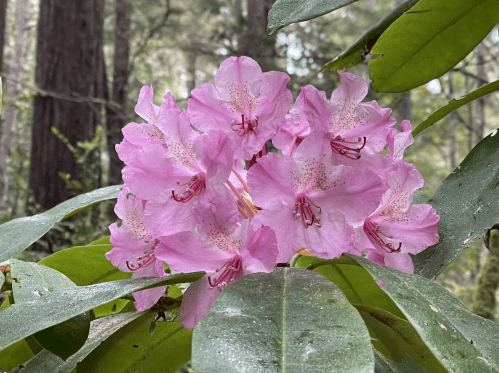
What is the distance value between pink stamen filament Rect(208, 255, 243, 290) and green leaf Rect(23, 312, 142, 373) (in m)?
0.14

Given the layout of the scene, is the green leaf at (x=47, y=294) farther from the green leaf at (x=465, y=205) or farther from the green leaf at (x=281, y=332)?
the green leaf at (x=465, y=205)

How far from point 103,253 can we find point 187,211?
0.90 ft

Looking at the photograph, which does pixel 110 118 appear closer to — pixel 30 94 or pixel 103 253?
pixel 30 94

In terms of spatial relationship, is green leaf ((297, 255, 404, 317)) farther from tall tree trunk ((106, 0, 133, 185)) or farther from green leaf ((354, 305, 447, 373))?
tall tree trunk ((106, 0, 133, 185))

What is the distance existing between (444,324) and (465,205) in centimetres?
30

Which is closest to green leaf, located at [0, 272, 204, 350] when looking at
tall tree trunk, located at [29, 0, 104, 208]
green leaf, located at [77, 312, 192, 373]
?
green leaf, located at [77, 312, 192, 373]

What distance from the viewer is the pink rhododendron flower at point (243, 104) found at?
676 millimetres

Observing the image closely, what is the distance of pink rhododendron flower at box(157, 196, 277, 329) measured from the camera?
0.58 m

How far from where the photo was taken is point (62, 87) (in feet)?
10.2

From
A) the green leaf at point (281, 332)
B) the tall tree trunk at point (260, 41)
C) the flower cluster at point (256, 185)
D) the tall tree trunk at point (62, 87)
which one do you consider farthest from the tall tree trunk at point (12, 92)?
the green leaf at point (281, 332)

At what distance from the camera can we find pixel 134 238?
0.75 metres

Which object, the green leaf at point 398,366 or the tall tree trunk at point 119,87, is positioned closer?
the green leaf at point 398,366

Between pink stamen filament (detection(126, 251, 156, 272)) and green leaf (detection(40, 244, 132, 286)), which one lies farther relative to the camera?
green leaf (detection(40, 244, 132, 286))

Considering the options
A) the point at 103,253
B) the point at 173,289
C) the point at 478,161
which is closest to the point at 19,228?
the point at 103,253
